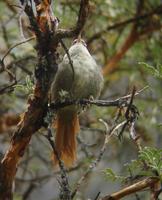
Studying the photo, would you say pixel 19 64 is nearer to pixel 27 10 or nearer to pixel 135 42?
pixel 135 42

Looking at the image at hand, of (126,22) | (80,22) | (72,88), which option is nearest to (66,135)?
(72,88)

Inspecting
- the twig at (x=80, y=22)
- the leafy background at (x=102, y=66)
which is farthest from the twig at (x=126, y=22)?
the twig at (x=80, y=22)

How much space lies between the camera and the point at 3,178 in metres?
2.08

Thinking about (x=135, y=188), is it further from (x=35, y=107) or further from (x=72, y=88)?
(x=72, y=88)

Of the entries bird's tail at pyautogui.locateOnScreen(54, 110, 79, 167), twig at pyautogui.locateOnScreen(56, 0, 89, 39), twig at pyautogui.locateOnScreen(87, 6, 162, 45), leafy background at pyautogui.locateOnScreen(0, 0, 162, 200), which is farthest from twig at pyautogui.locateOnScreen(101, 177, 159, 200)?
twig at pyautogui.locateOnScreen(87, 6, 162, 45)

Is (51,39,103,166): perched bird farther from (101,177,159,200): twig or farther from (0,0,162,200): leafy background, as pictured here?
(0,0,162,200): leafy background

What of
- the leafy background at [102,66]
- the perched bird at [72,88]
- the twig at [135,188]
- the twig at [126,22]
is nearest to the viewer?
the twig at [135,188]

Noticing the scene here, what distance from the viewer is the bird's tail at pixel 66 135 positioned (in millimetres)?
2760

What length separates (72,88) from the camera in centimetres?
264

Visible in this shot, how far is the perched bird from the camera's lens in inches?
104

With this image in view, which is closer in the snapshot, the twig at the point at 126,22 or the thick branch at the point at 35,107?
the thick branch at the point at 35,107

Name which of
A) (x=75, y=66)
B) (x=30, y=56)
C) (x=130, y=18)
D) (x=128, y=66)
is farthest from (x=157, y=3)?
(x=75, y=66)

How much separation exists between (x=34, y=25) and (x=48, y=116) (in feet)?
1.15

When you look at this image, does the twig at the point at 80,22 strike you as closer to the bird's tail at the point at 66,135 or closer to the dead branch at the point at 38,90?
the dead branch at the point at 38,90
